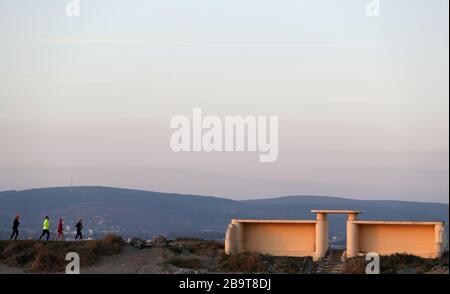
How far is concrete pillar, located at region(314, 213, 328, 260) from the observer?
49125 mm

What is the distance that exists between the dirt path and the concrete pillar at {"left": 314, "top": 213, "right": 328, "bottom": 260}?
750 cm

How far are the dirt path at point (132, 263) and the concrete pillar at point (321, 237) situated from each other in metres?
7.50

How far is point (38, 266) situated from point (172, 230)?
478ft

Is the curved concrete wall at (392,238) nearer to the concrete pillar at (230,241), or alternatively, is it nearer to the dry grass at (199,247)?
the concrete pillar at (230,241)

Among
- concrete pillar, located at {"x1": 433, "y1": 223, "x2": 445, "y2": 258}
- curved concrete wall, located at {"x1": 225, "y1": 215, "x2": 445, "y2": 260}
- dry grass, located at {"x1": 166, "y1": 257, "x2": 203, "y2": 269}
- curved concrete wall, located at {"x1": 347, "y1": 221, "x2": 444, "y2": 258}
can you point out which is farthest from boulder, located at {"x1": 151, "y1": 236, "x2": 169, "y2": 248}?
concrete pillar, located at {"x1": 433, "y1": 223, "x2": 445, "y2": 258}

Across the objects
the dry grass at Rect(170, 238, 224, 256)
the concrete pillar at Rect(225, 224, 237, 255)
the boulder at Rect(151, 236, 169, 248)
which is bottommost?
the dry grass at Rect(170, 238, 224, 256)

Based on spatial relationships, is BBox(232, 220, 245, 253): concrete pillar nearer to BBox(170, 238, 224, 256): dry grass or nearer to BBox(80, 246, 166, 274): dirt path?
BBox(170, 238, 224, 256): dry grass

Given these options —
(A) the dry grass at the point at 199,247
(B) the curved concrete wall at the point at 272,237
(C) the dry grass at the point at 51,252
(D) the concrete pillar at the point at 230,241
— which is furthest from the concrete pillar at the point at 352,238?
(C) the dry grass at the point at 51,252

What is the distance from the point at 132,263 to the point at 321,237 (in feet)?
30.2

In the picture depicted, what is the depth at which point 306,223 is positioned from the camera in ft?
164

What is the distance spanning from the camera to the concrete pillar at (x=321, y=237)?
49.1 m
